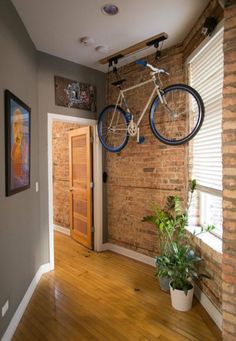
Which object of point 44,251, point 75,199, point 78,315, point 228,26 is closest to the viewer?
point 228,26

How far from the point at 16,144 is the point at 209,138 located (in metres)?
1.92

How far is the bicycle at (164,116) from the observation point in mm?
2631

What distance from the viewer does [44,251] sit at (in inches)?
126

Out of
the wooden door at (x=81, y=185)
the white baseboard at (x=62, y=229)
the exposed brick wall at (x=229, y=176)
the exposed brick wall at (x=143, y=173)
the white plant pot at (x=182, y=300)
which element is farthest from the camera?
the white baseboard at (x=62, y=229)

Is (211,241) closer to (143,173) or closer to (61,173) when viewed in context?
(143,173)

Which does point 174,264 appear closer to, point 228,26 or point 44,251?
point 44,251

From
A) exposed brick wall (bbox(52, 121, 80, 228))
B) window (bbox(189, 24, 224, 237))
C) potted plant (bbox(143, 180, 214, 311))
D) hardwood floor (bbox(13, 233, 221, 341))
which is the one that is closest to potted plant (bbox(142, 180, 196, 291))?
potted plant (bbox(143, 180, 214, 311))

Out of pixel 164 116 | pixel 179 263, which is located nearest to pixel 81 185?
pixel 164 116

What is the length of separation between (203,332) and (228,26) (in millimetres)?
2476

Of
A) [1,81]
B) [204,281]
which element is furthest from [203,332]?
[1,81]

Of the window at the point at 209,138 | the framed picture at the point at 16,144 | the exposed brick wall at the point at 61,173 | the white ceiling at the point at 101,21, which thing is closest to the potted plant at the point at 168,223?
the window at the point at 209,138

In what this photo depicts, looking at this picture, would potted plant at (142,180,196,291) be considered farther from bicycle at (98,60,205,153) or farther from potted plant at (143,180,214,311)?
bicycle at (98,60,205,153)

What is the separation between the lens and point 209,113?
2.49 metres

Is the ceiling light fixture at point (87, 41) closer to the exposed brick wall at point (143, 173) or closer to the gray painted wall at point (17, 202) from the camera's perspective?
the gray painted wall at point (17, 202)
